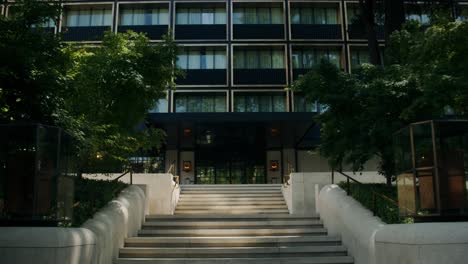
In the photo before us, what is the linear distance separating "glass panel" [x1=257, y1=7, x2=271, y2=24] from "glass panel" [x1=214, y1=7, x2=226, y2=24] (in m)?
2.25

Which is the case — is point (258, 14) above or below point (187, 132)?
above

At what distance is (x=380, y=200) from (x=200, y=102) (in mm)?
22035

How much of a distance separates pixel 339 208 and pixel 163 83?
5447mm

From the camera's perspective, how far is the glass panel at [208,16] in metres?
33.8

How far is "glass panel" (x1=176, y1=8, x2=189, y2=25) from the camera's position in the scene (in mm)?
33688

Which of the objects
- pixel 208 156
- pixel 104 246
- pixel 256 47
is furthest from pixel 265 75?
pixel 104 246

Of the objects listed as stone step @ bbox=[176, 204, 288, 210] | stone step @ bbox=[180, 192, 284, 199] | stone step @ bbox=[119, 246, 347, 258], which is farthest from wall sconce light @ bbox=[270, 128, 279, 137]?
stone step @ bbox=[119, 246, 347, 258]

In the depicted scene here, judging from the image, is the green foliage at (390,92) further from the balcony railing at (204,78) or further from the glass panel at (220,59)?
the glass panel at (220,59)

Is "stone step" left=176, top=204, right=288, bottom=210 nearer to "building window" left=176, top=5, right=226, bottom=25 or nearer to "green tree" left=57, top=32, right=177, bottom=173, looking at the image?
"green tree" left=57, top=32, right=177, bottom=173

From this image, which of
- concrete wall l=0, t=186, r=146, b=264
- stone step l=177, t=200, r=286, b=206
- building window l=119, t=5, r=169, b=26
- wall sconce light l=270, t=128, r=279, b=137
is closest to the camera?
concrete wall l=0, t=186, r=146, b=264

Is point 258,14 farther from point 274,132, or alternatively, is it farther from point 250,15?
point 274,132

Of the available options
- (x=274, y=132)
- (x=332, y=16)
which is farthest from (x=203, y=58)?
(x=332, y=16)

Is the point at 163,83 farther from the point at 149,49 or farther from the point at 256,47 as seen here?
the point at 256,47

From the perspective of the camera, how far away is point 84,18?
1339 inches
